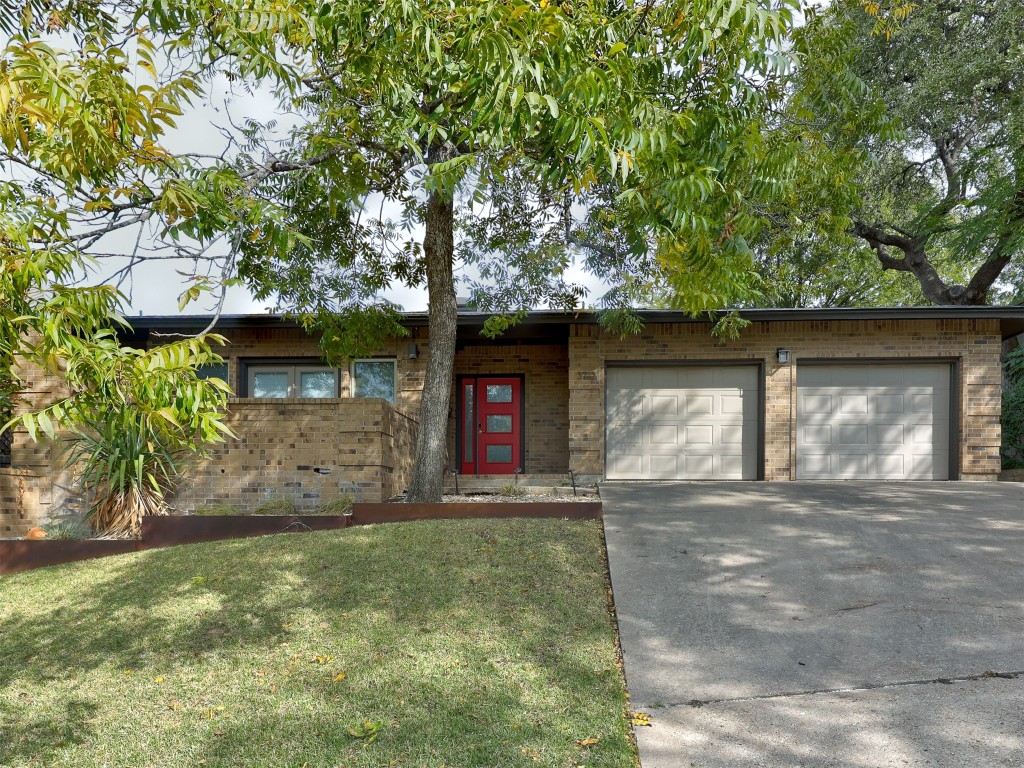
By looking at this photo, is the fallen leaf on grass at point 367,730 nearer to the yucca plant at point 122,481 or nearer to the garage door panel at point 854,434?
the yucca plant at point 122,481

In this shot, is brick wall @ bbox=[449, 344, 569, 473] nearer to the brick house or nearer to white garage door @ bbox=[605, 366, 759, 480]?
the brick house

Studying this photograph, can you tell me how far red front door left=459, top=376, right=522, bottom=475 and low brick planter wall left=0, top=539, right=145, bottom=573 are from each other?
647cm

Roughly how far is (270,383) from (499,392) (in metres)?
4.12

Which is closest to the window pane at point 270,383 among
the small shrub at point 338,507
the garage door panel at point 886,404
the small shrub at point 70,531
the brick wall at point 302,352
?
the brick wall at point 302,352

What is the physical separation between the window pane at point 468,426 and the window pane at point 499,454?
12.9 inches

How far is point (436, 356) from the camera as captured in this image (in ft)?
28.0

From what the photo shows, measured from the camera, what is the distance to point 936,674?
378 centimetres

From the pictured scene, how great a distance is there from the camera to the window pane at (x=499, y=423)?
1291 cm

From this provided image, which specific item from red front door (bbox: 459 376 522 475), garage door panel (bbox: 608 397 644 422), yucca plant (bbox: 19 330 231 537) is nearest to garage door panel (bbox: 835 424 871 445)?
garage door panel (bbox: 608 397 644 422)

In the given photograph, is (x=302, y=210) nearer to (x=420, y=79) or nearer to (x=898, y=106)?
(x=420, y=79)

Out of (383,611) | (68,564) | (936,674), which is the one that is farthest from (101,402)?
(68,564)

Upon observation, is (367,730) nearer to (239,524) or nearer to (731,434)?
Result: (239,524)

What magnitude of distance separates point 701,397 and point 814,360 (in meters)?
1.94

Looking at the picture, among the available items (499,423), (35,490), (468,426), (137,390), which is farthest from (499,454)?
(137,390)
